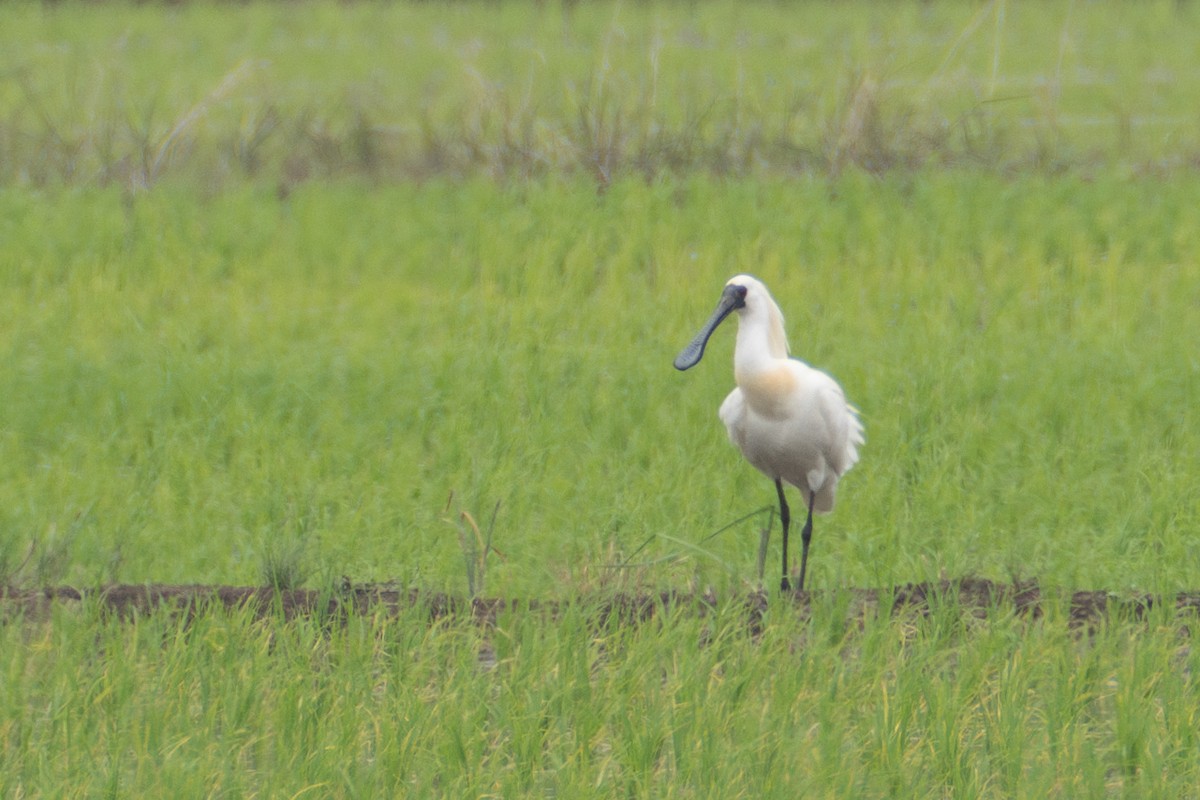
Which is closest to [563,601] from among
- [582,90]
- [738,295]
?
[738,295]

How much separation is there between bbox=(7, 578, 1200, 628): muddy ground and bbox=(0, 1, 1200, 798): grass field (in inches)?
2.6

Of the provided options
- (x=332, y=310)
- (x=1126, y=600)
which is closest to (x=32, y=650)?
(x=1126, y=600)

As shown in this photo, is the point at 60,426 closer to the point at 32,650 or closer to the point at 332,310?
the point at 332,310

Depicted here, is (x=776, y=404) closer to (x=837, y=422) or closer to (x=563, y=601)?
(x=837, y=422)

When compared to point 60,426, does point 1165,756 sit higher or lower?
higher

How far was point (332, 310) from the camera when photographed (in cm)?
895

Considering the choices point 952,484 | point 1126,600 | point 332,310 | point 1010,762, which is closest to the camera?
point 1010,762

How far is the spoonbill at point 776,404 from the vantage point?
505cm

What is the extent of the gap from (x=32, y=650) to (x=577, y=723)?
146 cm

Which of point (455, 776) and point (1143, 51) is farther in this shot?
point (1143, 51)

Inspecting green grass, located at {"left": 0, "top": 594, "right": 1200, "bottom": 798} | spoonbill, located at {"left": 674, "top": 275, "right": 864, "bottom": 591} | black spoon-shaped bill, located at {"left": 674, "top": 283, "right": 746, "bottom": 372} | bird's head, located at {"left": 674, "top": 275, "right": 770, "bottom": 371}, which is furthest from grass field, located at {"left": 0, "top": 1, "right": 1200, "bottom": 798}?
bird's head, located at {"left": 674, "top": 275, "right": 770, "bottom": 371}

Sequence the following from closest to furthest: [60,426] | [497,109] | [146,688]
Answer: [146,688] → [60,426] → [497,109]

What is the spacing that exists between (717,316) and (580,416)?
2208mm

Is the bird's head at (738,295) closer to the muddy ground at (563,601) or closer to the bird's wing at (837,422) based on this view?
the bird's wing at (837,422)
